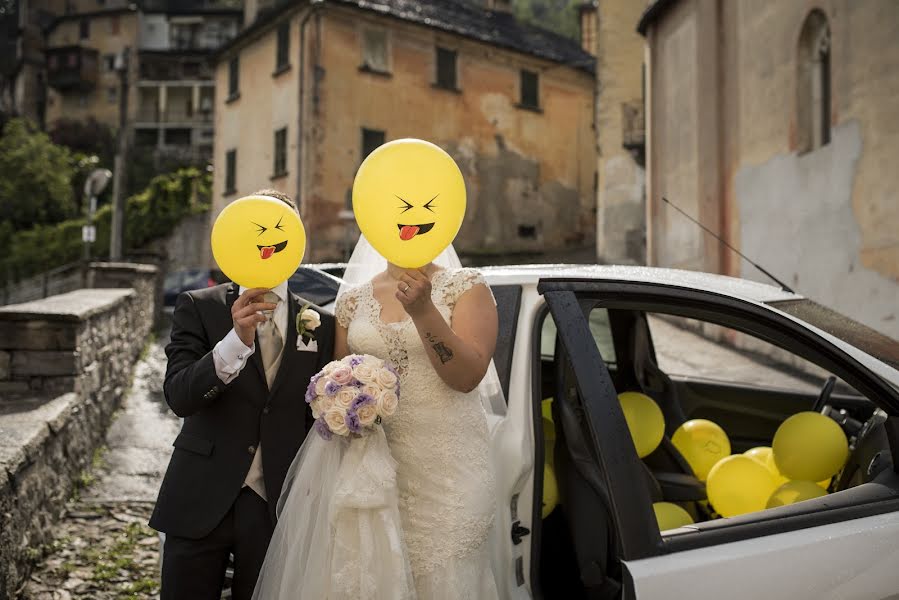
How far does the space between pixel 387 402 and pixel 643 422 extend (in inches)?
62.2

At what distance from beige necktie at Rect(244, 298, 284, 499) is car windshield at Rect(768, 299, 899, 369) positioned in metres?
1.68

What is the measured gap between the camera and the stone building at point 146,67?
55.6 metres

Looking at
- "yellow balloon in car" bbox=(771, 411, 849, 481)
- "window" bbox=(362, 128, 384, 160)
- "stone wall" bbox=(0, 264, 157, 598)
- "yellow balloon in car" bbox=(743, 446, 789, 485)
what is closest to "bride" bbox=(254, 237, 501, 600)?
"yellow balloon in car" bbox=(771, 411, 849, 481)

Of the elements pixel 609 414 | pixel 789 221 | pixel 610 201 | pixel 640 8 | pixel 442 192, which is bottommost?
pixel 609 414

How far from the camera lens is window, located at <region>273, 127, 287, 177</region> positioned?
2338 cm

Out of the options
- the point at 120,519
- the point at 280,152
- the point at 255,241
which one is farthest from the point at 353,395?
the point at 280,152

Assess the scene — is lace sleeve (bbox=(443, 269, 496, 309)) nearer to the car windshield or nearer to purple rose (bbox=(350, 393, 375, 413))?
purple rose (bbox=(350, 393, 375, 413))

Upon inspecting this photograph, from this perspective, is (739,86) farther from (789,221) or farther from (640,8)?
(640,8)

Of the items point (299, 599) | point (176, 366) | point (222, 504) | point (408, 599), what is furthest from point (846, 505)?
point (176, 366)

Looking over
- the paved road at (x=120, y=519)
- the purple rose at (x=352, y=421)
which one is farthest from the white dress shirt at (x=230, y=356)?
the paved road at (x=120, y=519)

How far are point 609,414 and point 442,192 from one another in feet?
2.68

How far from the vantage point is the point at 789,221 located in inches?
401

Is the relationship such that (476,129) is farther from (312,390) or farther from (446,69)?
(312,390)

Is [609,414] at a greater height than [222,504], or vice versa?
[609,414]
